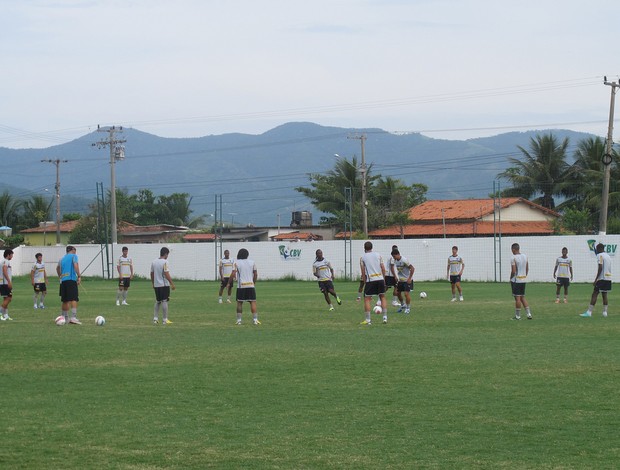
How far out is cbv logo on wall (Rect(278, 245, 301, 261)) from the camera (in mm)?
58625

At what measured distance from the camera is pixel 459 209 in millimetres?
78312

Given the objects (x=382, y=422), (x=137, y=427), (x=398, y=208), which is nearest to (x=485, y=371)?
(x=382, y=422)

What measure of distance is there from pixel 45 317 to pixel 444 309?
38.6 feet

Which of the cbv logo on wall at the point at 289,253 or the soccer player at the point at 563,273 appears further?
the cbv logo on wall at the point at 289,253

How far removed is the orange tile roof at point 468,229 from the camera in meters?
71.1

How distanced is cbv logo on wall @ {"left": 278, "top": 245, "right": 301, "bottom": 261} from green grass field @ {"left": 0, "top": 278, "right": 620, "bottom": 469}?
3584 centimetres

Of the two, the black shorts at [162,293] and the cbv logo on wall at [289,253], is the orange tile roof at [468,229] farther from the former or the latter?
the black shorts at [162,293]

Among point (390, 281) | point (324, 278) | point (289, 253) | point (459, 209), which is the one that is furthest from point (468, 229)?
point (390, 281)

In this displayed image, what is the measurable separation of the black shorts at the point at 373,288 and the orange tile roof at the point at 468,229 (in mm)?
47936

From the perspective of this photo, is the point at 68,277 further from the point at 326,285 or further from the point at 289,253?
the point at 289,253

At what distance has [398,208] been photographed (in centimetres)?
8306

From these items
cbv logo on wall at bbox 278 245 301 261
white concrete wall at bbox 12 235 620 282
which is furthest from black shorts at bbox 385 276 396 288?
cbv logo on wall at bbox 278 245 301 261

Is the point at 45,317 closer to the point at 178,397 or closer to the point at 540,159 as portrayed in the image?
the point at 178,397

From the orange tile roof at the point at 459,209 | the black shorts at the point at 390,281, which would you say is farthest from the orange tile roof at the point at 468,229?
the black shorts at the point at 390,281
